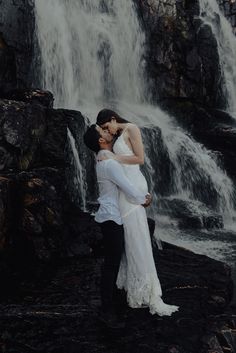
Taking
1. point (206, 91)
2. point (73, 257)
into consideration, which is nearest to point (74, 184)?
point (73, 257)

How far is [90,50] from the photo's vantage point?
18891 mm

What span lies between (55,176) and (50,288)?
10.1ft

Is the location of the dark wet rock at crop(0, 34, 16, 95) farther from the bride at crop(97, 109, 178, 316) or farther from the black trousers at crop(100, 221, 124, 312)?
the black trousers at crop(100, 221, 124, 312)

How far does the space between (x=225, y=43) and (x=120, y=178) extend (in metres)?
22.0

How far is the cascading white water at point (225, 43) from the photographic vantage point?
22984mm

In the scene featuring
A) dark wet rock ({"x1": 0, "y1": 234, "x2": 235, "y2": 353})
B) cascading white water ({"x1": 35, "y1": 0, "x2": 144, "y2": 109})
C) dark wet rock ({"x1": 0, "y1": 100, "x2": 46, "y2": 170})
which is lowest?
dark wet rock ({"x1": 0, "y1": 234, "x2": 235, "y2": 353})

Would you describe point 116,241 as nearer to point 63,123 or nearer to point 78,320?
point 78,320

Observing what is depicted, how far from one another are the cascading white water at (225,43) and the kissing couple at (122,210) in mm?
17966

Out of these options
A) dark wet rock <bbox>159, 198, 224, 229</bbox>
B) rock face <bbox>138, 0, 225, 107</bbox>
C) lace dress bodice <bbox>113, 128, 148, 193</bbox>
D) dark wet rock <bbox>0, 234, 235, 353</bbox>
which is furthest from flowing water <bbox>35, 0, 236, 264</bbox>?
lace dress bodice <bbox>113, 128, 148, 193</bbox>

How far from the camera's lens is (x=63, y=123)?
10250 millimetres

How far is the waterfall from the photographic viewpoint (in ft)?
51.1

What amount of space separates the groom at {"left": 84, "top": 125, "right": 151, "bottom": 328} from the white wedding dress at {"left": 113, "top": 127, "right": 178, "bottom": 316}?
0.10 meters

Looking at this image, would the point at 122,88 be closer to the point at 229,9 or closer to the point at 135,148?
the point at 229,9

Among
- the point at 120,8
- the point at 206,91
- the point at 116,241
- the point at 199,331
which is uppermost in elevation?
the point at 120,8
